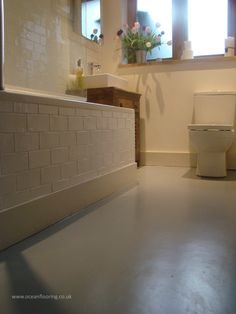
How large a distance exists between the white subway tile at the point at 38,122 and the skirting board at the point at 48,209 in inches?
11.5

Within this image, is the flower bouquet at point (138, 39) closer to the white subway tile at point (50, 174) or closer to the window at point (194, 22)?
the window at point (194, 22)

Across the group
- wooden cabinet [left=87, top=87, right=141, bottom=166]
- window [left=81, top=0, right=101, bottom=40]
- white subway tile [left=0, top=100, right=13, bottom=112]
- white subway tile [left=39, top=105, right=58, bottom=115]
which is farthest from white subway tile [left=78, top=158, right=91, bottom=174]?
window [left=81, top=0, right=101, bottom=40]

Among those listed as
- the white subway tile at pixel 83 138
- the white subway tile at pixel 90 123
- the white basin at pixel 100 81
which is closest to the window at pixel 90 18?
the white basin at pixel 100 81

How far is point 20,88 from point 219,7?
7.46 ft

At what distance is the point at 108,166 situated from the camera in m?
1.97

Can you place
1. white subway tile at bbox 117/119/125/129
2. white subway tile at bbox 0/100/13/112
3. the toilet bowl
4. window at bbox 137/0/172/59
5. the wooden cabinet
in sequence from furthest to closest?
1. window at bbox 137/0/172/59
2. the wooden cabinet
3. the toilet bowl
4. white subway tile at bbox 117/119/125/129
5. white subway tile at bbox 0/100/13/112

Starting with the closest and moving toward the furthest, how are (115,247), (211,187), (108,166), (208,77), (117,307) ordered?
1. (117,307)
2. (115,247)
3. (108,166)
4. (211,187)
5. (208,77)

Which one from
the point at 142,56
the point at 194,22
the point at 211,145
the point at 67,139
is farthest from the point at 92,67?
the point at 67,139

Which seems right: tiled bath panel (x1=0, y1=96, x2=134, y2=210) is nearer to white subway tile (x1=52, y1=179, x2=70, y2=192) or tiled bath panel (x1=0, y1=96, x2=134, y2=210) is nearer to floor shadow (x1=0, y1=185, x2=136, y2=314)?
white subway tile (x1=52, y1=179, x2=70, y2=192)

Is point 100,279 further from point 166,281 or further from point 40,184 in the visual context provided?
point 40,184

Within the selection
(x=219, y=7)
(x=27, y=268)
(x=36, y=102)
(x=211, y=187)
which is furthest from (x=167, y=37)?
(x=27, y=268)

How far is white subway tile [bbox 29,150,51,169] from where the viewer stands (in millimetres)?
1234

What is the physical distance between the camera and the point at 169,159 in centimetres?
323

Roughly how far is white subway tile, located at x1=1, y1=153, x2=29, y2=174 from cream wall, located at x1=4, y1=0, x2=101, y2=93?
970 mm
